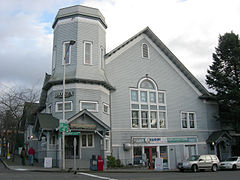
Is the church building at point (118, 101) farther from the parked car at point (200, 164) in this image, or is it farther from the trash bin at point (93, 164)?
the parked car at point (200, 164)

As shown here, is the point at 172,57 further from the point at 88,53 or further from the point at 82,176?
the point at 82,176

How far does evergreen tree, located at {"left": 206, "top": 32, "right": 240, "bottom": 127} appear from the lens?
33125 millimetres

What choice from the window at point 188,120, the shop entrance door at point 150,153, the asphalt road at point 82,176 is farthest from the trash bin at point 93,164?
the window at point 188,120

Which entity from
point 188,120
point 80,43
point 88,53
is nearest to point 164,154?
point 188,120

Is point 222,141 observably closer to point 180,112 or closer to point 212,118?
point 212,118

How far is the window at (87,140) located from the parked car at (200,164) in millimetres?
7767

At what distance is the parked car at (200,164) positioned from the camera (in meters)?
23.7

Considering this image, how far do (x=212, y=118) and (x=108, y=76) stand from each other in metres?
14.4

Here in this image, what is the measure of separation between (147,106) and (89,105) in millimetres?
7596

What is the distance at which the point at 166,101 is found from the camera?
105ft

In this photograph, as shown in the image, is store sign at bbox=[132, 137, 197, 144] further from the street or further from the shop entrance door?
the street

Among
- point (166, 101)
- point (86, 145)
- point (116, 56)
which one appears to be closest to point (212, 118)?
point (166, 101)

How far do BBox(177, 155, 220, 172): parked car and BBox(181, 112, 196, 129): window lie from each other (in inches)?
306

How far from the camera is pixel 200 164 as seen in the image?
24.0 meters
